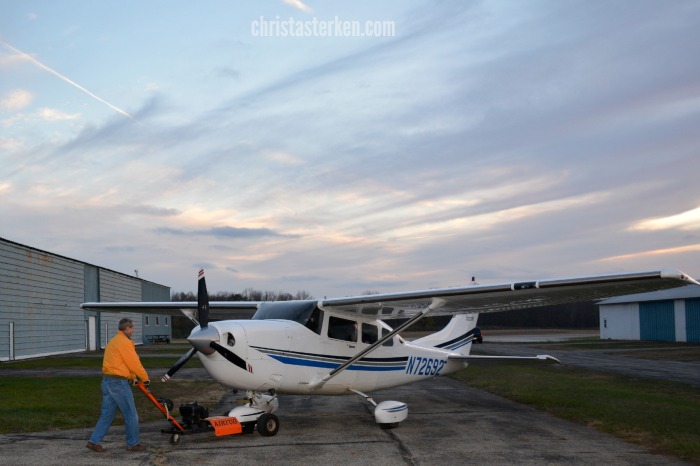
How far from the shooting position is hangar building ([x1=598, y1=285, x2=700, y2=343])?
44.2 m

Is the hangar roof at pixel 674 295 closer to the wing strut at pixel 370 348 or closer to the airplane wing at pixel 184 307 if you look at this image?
the airplane wing at pixel 184 307

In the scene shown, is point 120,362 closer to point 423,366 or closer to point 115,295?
point 423,366

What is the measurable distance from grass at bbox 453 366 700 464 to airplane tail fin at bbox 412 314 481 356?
176 centimetres

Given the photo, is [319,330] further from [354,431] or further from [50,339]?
[50,339]

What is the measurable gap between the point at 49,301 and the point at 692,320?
39.5 meters

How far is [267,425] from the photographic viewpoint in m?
10.1

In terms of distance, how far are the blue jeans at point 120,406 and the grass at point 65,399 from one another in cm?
266

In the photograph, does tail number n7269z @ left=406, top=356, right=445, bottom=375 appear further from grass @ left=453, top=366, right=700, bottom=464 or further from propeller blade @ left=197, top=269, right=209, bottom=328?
propeller blade @ left=197, top=269, right=209, bottom=328

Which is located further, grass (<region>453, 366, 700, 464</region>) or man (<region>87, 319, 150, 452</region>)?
grass (<region>453, 366, 700, 464</region>)

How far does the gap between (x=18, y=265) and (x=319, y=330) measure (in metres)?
25.1

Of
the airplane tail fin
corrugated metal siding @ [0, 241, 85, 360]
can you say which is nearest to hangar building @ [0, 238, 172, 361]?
corrugated metal siding @ [0, 241, 85, 360]

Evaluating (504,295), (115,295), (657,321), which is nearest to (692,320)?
(657,321)

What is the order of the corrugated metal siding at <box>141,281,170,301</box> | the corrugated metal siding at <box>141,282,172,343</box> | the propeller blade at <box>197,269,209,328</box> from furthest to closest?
the corrugated metal siding at <box>141,281,170,301</box> < the corrugated metal siding at <box>141,282,172,343</box> < the propeller blade at <box>197,269,209,328</box>

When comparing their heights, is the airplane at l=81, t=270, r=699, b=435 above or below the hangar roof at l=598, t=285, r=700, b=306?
above
